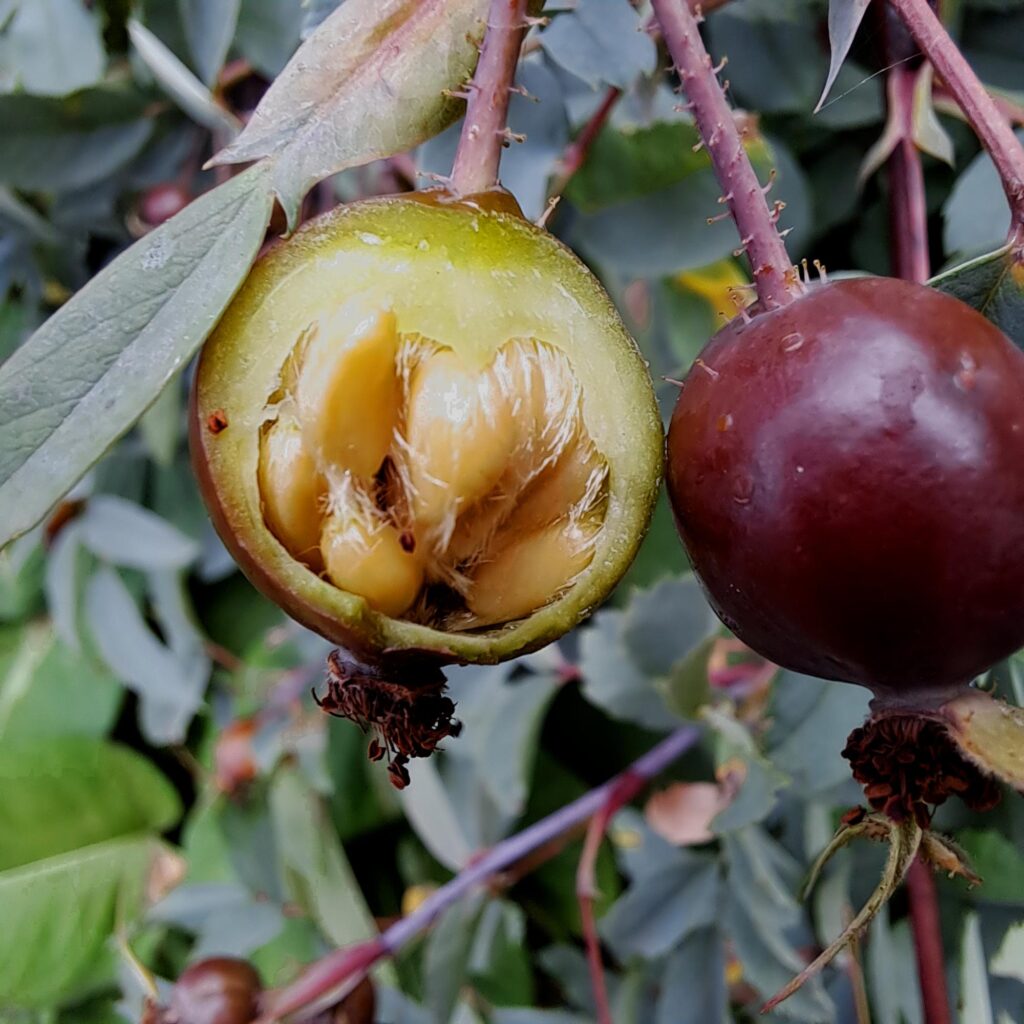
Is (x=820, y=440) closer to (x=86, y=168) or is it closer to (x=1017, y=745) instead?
(x=1017, y=745)

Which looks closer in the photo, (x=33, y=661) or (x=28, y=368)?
(x=28, y=368)

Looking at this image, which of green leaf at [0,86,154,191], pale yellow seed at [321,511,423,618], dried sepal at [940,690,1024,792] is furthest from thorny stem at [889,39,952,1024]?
green leaf at [0,86,154,191]

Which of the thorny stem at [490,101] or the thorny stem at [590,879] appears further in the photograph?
the thorny stem at [590,879]

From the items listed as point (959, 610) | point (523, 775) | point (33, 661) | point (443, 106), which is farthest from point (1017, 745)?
point (33, 661)

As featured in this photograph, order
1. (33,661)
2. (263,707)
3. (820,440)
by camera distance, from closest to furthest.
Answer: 1. (820,440)
2. (263,707)
3. (33,661)

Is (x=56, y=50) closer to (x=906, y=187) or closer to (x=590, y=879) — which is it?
(x=906, y=187)

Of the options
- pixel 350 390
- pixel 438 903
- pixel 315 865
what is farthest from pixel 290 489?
pixel 315 865

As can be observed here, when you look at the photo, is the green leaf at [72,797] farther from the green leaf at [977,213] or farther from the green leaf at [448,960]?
the green leaf at [977,213]

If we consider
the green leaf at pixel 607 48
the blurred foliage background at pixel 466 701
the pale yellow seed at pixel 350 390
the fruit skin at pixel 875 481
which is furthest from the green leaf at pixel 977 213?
the pale yellow seed at pixel 350 390
